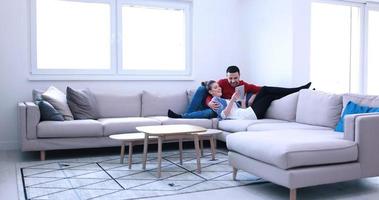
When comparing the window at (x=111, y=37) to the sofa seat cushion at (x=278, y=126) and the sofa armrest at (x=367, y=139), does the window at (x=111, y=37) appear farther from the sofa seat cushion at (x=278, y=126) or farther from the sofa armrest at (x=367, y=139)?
the sofa armrest at (x=367, y=139)

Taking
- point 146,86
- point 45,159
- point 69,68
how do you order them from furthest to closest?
point 146,86 → point 69,68 → point 45,159

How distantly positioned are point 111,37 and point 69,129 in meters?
1.73

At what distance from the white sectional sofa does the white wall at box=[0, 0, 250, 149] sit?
421 millimetres

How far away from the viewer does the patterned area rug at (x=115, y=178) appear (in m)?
3.09

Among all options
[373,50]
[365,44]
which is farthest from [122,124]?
[373,50]

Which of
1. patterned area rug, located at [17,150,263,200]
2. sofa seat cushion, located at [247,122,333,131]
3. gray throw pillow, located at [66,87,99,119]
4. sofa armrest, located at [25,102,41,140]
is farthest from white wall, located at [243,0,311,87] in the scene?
sofa armrest, located at [25,102,41,140]

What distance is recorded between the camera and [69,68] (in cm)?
540

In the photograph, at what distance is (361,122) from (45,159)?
322 cm

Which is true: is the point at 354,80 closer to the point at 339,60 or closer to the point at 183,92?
the point at 339,60

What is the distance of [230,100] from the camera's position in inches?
194

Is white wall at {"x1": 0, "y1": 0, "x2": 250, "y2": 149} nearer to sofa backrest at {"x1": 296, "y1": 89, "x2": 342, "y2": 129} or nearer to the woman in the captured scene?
the woman

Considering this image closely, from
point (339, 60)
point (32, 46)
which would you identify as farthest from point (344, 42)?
point (32, 46)

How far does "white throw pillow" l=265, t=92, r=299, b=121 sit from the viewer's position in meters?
4.77

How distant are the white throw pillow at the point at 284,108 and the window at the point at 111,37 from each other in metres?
1.59
